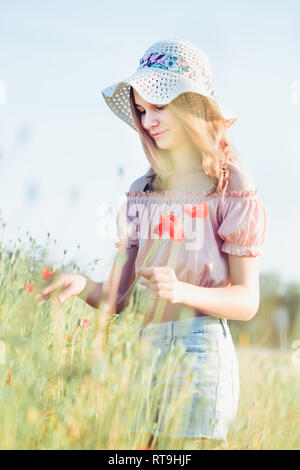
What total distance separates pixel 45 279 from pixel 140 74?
918mm

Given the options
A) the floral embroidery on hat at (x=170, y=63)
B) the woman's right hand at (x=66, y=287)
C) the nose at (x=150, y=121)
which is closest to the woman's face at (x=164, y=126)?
the nose at (x=150, y=121)

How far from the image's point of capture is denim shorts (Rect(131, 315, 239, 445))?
60.0 inches

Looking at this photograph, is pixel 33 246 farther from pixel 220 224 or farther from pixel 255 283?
pixel 255 283

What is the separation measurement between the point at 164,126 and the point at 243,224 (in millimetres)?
491

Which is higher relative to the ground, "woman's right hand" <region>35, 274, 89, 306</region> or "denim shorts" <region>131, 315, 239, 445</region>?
"woman's right hand" <region>35, 274, 89, 306</region>

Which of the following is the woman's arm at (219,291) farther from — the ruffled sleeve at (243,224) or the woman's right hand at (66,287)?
the woman's right hand at (66,287)

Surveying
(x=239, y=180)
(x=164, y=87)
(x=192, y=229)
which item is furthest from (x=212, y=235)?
(x=164, y=87)

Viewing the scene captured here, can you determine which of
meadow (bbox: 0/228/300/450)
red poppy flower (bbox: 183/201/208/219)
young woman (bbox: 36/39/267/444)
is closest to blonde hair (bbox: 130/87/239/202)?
young woman (bbox: 36/39/267/444)

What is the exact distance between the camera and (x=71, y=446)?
1273 millimetres

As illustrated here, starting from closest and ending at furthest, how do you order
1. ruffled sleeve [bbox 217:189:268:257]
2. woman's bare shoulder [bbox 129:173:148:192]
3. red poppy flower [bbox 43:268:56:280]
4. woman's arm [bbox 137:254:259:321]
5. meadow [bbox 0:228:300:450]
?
meadow [bbox 0:228:300:450] < woman's arm [bbox 137:254:259:321] < red poppy flower [bbox 43:268:56:280] < ruffled sleeve [bbox 217:189:268:257] < woman's bare shoulder [bbox 129:173:148:192]

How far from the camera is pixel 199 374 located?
162 cm

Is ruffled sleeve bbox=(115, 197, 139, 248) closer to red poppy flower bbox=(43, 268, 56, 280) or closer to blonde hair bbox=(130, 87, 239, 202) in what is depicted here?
blonde hair bbox=(130, 87, 239, 202)

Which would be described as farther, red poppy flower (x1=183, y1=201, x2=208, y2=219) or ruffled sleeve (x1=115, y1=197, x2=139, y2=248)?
ruffled sleeve (x1=115, y1=197, x2=139, y2=248)

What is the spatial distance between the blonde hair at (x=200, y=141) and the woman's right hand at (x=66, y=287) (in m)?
0.55
